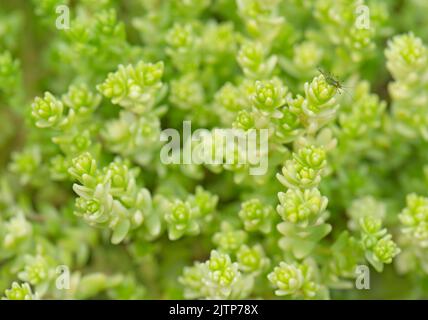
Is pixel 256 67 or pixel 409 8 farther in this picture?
pixel 409 8

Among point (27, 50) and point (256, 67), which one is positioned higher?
point (27, 50)

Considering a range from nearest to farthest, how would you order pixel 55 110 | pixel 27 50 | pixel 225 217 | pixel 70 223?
pixel 55 110 < pixel 225 217 < pixel 70 223 < pixel 27 50

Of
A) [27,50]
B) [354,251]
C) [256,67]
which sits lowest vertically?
[354,251]

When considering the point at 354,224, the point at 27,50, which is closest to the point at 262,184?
the point at 354,224

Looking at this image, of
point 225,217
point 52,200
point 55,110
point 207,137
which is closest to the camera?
point 55,110

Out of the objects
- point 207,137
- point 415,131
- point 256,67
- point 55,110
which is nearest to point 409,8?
point 415,131

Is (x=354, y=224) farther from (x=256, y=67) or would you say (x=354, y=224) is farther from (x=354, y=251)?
(x=256, y=67)
